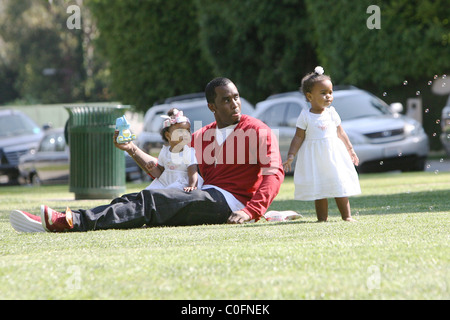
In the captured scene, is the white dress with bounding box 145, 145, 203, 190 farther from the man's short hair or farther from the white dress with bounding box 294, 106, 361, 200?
the white dress with bounding box 294, 106, 361, 200

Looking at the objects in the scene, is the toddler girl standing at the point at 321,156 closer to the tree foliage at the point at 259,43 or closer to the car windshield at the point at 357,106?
the car windshield at the point at 357,106

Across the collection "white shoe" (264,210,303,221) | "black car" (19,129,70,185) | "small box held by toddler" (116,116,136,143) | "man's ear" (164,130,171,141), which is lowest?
"black car" (19,129,70,185)

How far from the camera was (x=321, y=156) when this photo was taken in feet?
24.1

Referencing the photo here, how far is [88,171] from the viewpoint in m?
13.3

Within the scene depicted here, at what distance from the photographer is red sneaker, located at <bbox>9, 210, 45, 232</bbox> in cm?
741

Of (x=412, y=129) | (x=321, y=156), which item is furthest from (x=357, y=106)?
(x=321, y=156)

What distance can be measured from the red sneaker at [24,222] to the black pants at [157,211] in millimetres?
329

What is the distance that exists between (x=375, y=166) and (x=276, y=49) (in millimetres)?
13292

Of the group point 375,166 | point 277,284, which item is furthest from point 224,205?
point 375,166

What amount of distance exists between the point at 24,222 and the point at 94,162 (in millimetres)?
5935

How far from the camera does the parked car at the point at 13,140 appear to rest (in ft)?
78.6

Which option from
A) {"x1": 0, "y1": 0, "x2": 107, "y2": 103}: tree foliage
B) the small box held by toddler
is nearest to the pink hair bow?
the small box held by toddler

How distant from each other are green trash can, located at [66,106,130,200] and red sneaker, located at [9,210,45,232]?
5774 mm

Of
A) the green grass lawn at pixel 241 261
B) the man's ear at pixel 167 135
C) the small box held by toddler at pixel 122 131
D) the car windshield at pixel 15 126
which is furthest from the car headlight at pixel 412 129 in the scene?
the car windshield at pixel 15 126
